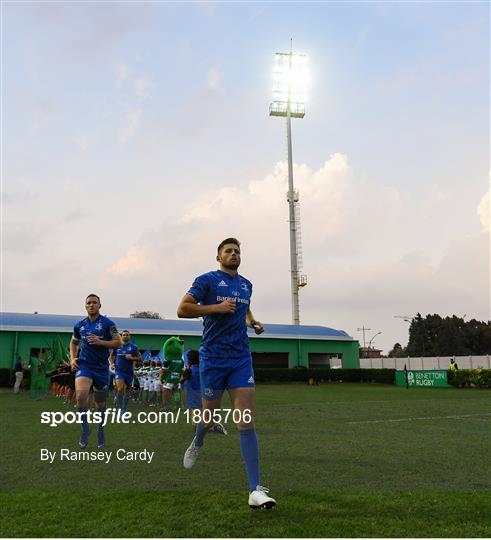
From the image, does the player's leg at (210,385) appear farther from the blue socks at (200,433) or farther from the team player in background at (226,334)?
the blue socks at (200,433)

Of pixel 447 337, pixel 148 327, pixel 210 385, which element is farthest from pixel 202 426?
pixel 447 337

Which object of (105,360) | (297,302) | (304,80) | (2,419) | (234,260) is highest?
(304,80)

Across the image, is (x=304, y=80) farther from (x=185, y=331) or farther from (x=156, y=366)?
(x=156, y=366)

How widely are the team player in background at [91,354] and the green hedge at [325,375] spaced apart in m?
28.5

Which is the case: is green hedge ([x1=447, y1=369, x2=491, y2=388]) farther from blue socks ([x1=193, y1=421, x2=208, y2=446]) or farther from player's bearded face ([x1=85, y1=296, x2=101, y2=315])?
blue socks ([x1=193, y1=421, x2=208, y2=446])

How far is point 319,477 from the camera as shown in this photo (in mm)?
5930

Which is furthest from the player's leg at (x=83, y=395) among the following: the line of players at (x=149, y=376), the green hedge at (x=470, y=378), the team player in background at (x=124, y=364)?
the green hedge at (x=470, y=378)

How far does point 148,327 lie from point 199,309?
3417 cm

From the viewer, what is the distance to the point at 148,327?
38.5 metres

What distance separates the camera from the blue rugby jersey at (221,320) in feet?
17.5

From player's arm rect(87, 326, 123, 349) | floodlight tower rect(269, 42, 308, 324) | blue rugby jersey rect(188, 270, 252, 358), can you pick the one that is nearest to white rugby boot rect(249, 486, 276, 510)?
blue rugby jersey rect(188, 270, 252, 358)

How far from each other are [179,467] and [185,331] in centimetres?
3261

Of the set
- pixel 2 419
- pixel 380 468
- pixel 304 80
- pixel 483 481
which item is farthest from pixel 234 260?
pixel 304 80

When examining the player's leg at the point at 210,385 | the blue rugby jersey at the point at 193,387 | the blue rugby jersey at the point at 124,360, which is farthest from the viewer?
the blue rugby jersey at the point at 124,360
